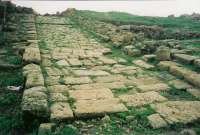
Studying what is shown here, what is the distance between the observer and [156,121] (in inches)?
141

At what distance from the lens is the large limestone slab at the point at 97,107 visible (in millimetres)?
3732

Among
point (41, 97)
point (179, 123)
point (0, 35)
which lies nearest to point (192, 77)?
point (179, 123)

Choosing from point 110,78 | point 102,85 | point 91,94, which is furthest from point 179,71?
point 91,94

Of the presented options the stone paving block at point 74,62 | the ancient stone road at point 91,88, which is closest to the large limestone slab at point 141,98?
the ancient stone road at point 91,88

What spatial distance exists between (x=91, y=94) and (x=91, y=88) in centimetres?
31

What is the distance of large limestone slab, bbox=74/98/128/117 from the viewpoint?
3.73m

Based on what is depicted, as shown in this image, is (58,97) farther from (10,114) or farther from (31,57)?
(31,57)

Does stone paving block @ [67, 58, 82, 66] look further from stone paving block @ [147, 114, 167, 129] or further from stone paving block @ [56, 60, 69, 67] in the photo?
stone paving block @ [147, 114, 167, 129]

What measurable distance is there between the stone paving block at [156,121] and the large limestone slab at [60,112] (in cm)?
109

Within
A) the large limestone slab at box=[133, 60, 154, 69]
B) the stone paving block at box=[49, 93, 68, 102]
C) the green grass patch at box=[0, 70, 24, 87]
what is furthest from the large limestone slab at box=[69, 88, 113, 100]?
the large limestone slab at box=[133, 60, 154, 69]

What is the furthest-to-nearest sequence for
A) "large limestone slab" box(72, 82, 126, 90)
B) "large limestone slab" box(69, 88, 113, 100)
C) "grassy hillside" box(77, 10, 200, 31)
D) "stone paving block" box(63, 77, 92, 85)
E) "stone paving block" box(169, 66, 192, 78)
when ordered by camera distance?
1. "grassy hillside" box(77, 10, 200, 31)
2. "stone paving block" box(169, 66, 192, 78)
3. "stone paving block" box(63, 77, 92, 85)
4. "large limestone slab" box(72, 82, 126, 90)
5. "large limestone slab" box(69, 88, 113, 100)

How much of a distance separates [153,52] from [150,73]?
1934 mm

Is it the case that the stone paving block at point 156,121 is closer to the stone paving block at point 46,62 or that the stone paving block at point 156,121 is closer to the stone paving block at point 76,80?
the stone paving block at point 76,80

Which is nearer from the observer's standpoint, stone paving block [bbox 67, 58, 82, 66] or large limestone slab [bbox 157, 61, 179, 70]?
large limestone slab [bbox 157, 61, 179, 70]
